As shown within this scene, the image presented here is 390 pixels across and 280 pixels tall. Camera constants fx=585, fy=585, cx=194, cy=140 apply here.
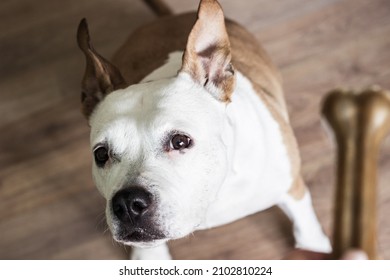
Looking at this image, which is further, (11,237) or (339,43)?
(339,43)

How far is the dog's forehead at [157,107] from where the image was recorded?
61.3 inches

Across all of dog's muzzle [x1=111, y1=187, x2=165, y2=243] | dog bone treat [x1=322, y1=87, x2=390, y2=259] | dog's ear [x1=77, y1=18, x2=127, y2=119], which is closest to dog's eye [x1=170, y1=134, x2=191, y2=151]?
dog's muzzle [x1=111, y1=187, x2=165, y2=243]

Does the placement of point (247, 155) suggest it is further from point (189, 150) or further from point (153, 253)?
point (153, 253)

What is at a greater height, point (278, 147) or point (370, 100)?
point (370, 100)

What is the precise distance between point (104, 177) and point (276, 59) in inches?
51.6

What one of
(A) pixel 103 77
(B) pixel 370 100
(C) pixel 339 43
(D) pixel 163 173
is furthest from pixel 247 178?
(C) pixel 339 43

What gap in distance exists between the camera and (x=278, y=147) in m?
1.88

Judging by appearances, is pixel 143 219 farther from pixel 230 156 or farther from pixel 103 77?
pixel 103 77

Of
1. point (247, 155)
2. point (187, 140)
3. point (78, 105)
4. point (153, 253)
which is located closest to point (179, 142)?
point (187, 140)

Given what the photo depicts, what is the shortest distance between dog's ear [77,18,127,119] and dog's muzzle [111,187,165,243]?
0.43 meters

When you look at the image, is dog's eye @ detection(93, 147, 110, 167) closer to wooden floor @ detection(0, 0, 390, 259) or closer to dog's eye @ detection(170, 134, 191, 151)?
dog's eye @ detection(170, 134, 191, 151)

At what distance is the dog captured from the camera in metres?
1.50
